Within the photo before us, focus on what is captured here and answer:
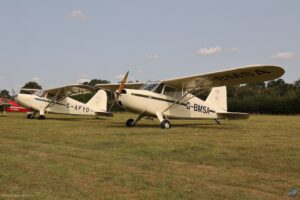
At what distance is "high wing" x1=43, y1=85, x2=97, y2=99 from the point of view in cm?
2336

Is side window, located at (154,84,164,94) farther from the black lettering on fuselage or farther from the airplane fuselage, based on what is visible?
the black lettering on fuselage

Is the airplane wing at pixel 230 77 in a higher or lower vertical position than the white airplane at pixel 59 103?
higher

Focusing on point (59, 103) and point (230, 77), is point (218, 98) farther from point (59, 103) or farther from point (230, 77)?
point (59, 103)

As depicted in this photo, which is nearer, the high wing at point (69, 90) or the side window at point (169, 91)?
the side window at point (169, 91)

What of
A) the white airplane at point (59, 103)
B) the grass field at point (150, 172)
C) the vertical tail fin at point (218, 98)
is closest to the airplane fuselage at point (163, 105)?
the vertical tail fin at point (218, 98)

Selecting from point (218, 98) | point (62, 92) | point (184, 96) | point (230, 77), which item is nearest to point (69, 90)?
Answer: point (62, 92)

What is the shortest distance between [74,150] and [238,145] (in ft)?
12.7

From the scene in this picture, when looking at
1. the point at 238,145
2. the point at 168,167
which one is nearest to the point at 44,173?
the point at 168,167

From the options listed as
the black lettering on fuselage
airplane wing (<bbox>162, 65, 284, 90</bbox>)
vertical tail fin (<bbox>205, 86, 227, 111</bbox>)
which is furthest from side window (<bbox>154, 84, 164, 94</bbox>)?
vertical tail fin (<bbox>205, 86, 227, 111</bbox>)

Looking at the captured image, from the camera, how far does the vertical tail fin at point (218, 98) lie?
18.6 metres

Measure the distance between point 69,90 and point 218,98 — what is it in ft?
36.5

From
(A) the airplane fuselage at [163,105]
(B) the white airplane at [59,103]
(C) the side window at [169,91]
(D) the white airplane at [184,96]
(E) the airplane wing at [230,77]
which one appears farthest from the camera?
(B) the white airplane at [59,103]

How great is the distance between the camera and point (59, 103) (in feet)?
83.1

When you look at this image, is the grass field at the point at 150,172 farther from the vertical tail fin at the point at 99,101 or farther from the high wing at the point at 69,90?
the vertical tail fin at the point at 99,101
